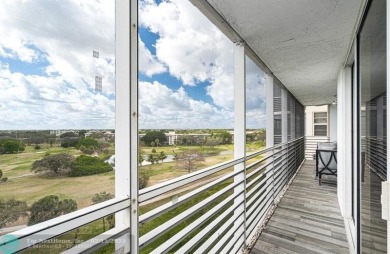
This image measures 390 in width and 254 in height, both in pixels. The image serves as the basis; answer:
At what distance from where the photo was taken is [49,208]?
0.70 meters

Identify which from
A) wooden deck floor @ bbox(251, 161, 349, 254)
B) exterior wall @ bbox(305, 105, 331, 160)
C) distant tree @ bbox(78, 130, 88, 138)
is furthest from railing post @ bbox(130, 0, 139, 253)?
exterior wall @ bbox(305, 105, 331, 160)

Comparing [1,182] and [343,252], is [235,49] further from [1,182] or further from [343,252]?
[343,252]

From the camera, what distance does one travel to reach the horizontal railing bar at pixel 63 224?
62cm

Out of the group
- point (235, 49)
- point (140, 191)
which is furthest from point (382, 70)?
point (140, 191)

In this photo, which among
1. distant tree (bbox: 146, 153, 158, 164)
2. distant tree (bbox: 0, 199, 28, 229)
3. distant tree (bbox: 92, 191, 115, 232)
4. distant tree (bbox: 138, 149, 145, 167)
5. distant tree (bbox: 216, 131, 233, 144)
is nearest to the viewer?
distant tree (bbox: 0, 199, 28, 229)

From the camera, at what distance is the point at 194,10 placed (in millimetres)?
1614

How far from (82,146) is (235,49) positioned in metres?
1.90

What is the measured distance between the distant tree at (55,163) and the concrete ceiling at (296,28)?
1461 millimetres

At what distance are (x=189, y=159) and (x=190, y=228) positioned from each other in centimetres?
49

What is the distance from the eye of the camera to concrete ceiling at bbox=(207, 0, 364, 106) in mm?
1545

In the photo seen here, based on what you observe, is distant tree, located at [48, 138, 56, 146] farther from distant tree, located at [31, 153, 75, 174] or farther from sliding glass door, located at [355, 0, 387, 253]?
sliding glass door, located at [355, 0, 387, 253]

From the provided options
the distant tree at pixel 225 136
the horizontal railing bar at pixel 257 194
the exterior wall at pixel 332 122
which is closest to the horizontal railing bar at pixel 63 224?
the distant tree at pixel 225 136

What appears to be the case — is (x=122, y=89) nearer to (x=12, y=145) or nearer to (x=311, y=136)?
(x=12, y=145)

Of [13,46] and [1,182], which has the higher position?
[13,46]
